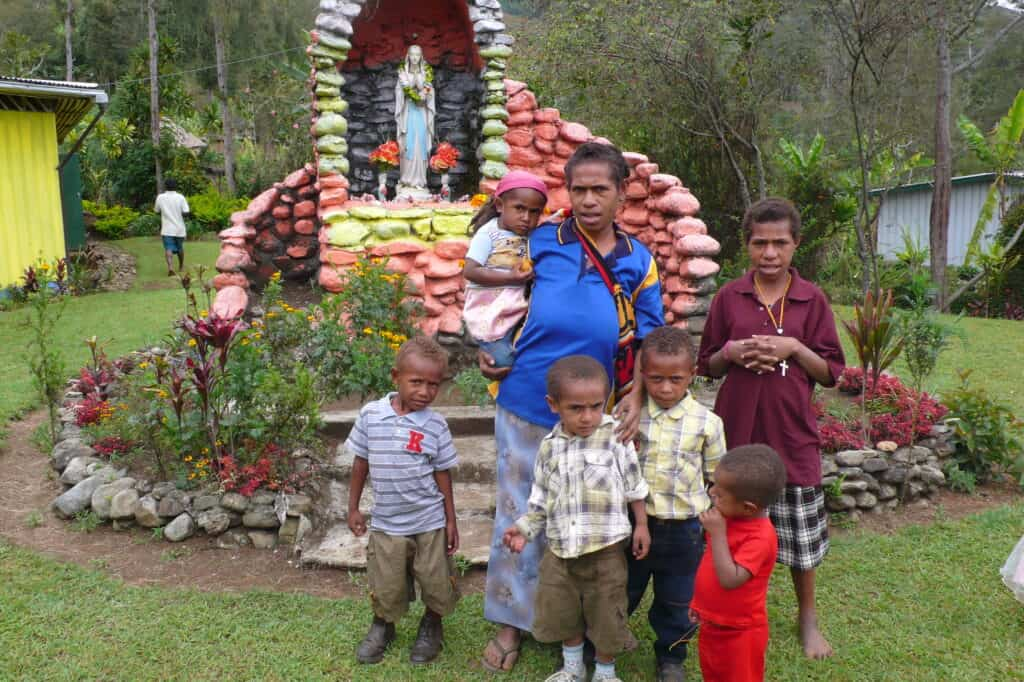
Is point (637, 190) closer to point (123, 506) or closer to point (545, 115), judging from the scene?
point (545, 115)

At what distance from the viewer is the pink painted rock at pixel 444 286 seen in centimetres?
670

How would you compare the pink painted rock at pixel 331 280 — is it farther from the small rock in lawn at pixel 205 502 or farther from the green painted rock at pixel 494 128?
the small rock in lawn at pixel 205 502

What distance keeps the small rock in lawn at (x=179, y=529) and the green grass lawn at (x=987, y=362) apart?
4.91 meters

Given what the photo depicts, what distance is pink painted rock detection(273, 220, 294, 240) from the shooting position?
7887mm

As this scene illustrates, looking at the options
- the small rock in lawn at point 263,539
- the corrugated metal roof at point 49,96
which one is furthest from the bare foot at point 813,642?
the corrugated metal roof at point 49,96

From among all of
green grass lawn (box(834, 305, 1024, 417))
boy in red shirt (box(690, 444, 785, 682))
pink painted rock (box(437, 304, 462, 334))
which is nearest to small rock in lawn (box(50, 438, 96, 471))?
pink painted rock (box(437, 304, 462, 334))

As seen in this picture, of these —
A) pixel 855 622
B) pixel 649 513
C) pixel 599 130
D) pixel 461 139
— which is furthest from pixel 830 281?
pixel 649 513

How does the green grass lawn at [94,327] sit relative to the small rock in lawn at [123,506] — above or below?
above

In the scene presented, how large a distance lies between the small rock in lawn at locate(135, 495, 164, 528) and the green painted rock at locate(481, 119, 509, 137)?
15.1ft

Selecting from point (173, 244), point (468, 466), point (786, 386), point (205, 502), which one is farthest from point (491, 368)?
point (173, 244)

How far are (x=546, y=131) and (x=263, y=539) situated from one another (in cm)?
504

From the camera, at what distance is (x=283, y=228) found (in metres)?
7.90

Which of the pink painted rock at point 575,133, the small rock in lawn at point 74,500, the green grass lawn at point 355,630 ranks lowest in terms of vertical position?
the green grass lawn at point 355,630

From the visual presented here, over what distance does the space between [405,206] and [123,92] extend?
20.6 m
